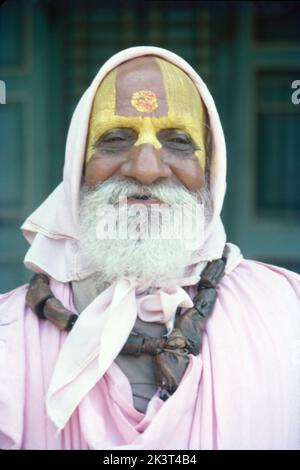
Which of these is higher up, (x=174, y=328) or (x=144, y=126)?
(x=144, y=126)

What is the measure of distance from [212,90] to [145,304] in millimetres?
2207

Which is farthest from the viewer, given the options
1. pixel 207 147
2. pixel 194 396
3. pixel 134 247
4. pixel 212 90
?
pixel 212 90

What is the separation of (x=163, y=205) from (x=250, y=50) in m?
2.14

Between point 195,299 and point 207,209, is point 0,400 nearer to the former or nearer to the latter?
point 195,299

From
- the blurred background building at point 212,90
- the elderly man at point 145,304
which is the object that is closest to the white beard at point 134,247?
the elderly man at point 145,304

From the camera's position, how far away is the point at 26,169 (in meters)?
3.62

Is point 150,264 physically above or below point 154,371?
above

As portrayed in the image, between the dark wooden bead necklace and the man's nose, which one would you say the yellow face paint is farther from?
the dark wooden bead necklace

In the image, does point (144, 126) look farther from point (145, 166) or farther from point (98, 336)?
point (98, 336)

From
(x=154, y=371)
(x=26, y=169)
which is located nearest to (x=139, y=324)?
(x=154, y=371)

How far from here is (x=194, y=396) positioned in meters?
1.70

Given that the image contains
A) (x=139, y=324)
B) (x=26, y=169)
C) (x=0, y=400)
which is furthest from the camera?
(x=26, y=169)

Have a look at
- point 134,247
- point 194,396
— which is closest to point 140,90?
point 134,247
